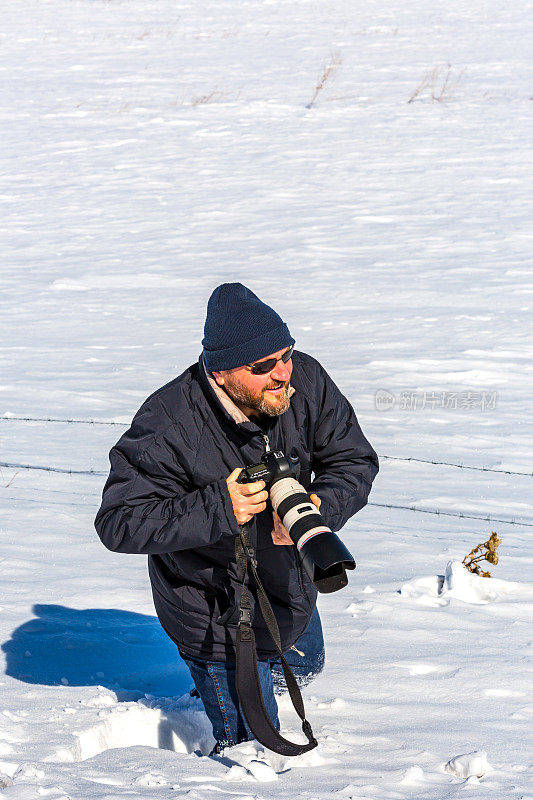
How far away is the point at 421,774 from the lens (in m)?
2.46

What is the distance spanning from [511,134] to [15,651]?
10.8 meters

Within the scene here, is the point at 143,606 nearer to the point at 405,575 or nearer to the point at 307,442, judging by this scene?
the point at 405,575

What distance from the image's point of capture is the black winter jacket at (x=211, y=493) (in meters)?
2.48

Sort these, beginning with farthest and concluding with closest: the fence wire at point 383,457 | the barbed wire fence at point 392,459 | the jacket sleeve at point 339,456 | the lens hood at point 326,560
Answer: the fence wire at point 383,457
the barbed wire fence at point 392,459
the jacket sleeve at point 339,456
the lens hood at point 326,560

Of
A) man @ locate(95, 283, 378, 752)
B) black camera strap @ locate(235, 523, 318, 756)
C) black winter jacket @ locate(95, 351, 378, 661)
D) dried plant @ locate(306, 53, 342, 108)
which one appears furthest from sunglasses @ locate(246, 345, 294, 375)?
dried plant @ locate(306, 53, 342, 108)

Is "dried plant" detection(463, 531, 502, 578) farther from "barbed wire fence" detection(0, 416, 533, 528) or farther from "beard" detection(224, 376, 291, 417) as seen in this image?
"beard" detection(224, 376, 291, 417)

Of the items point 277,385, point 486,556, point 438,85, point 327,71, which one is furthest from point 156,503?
point 327,71

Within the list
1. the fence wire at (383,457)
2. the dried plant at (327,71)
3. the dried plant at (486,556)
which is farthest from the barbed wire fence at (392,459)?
the dried plant at (327,71)

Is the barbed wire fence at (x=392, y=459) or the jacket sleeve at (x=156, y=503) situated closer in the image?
the jacket sleeve at (x=156, y=503)

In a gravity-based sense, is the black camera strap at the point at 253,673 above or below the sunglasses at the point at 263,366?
below

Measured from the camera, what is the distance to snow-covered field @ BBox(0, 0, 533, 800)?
2766 mm

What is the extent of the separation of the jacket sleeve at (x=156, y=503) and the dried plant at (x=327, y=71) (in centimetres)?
1247

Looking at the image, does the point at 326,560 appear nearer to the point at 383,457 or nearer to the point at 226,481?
the point at 226,481

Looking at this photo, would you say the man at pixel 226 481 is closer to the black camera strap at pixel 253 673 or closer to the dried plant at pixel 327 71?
the black camera strap at pixel 253 673
